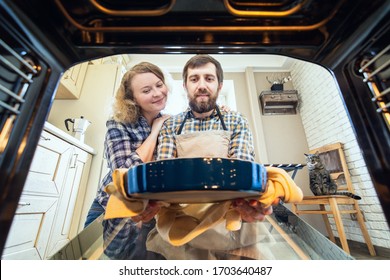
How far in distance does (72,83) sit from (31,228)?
40.4 inches

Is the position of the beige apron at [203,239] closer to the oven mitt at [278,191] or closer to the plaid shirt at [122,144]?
the oven mitt at [278,191]

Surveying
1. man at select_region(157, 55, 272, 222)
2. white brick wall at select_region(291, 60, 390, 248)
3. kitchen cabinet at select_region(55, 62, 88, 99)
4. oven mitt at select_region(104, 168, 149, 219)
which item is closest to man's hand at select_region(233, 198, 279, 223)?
oven mitt at select_region(104, 168, 149, 219)

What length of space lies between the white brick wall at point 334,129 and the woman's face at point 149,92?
2.94 ft

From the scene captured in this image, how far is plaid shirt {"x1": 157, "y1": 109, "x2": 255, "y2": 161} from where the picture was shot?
0.63 m

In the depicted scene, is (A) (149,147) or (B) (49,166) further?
(B) (49,166)

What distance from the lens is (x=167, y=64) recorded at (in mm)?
2172

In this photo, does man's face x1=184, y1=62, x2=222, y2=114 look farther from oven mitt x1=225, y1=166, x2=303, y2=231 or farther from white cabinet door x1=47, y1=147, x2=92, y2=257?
white cabinet door x1=47, y1=147, x2=92, y2=257

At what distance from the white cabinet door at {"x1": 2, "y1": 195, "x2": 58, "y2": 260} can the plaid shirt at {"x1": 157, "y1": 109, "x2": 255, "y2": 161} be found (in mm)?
583

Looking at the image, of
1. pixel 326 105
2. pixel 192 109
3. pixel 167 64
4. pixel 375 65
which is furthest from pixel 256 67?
pixel 375 65

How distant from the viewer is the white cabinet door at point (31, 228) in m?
0.74

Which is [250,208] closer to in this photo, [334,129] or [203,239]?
[203,239]

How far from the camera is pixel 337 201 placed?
126 centimetres

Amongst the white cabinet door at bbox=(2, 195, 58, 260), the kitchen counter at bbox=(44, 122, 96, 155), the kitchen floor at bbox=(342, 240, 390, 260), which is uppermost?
the kitchen counter at bbox=(44, 122, 96, 155)

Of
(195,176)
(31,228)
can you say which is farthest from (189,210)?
(31,228)
